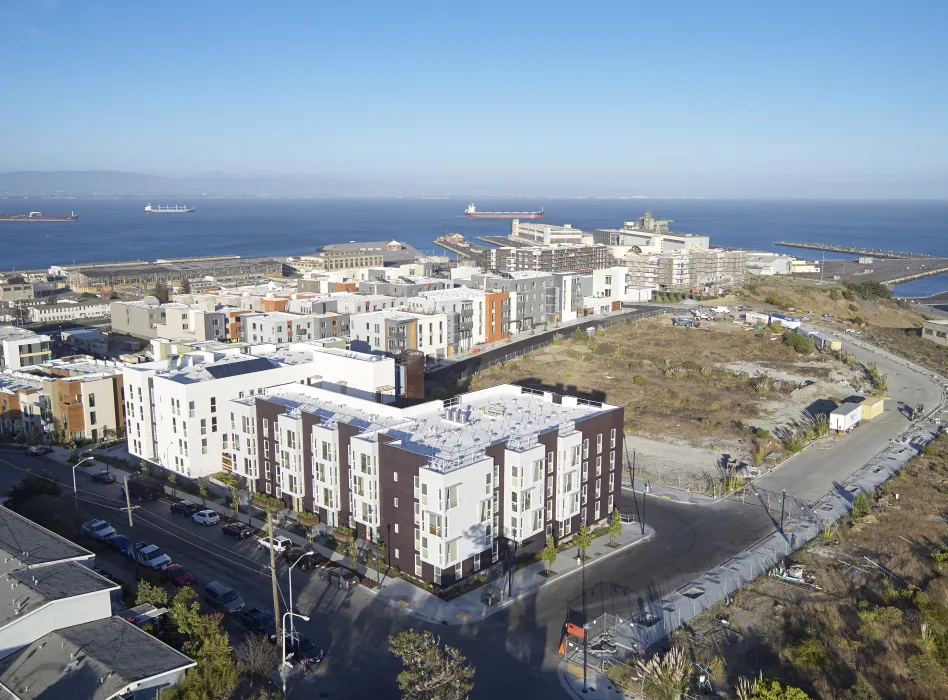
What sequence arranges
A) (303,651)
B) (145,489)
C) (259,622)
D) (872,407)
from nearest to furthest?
(303,651) < (259,622) < (145,489) < (872,407)

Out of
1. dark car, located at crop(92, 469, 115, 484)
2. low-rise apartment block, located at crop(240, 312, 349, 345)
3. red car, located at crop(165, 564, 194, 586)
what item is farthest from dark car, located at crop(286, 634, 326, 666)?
low-rise apartment block, located at crop(240, 312, 349, 345)

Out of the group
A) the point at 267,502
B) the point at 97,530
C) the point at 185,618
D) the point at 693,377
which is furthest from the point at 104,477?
the point at 693,377

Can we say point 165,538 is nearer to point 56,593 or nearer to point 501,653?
point 56,593

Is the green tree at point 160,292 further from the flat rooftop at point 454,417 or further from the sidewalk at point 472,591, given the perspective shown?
the sidewalk at point 472,591

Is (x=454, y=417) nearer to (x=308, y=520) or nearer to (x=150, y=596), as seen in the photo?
(x=308, y=520)

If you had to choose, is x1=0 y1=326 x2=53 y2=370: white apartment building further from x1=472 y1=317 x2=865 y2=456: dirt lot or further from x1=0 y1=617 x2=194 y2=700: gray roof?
x1=0 y1=617 x2=194 y2=700: gray roof

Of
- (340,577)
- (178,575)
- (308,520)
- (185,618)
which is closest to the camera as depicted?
(185,618)
